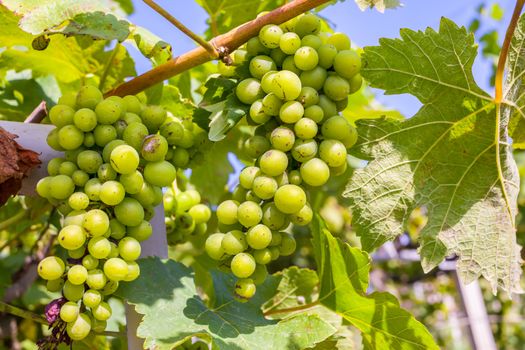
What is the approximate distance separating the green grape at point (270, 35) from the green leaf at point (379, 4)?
0.14m

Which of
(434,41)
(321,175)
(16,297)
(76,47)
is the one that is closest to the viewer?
(321,175)

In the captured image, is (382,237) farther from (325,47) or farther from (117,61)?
(117,61)

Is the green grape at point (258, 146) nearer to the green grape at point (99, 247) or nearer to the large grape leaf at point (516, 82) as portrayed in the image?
the green grape at point (99, 247)

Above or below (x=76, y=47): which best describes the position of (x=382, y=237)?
above

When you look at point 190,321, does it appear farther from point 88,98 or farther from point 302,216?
point 88,98

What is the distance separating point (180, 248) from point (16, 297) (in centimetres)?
51

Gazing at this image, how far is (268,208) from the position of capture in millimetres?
913

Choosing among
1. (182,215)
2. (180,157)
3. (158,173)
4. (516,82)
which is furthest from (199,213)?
(516,82)

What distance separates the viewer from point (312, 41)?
98 cm

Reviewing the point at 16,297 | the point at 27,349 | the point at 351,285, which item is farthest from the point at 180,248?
the point at 351,285

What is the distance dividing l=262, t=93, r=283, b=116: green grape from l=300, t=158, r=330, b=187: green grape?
0.10 meters

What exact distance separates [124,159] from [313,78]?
31 cm

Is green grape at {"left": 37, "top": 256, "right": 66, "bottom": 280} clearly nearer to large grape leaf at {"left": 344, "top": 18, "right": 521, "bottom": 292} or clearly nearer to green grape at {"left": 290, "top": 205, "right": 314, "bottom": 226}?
green grape at {"left": 290, "top": 205, "right": 314, "bottom": 226}

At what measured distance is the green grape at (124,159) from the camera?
895mm
